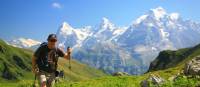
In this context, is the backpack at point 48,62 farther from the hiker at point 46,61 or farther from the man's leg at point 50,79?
the man's leg at point 50,79

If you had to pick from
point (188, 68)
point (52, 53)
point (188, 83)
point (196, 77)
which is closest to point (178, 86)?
point (188, 83)

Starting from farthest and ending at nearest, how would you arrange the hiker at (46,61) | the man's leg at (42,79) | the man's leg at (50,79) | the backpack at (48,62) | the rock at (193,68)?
the rock at (193,68) < the man's leg at (50,79) < the backpack at (48,62) < the hiker at (46,61) < the man's leg at (42,79)

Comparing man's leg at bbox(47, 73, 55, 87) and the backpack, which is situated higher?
the backpack

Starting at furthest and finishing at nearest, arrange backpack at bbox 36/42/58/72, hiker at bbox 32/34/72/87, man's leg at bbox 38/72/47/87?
backpack at bbox 36/42/58/72
hiker at bbox 32/34/72/87
man's leg at bbox 38/72/47/87

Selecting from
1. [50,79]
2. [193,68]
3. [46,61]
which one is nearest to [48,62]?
[46,61]

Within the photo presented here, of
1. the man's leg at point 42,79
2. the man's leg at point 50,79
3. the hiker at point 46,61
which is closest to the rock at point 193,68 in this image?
the man's leg at point 50,79

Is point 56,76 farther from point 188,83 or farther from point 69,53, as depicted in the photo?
point 188,83

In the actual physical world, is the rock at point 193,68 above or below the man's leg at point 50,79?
above

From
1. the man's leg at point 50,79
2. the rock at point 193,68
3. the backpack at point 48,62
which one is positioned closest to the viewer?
the backpack at point 48,62

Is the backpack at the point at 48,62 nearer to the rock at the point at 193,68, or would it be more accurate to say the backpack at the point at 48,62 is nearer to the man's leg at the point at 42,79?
the man's leg at the point at 42,79

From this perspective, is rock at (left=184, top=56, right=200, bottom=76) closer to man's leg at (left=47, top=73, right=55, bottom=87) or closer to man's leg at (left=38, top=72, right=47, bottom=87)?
man's leg at (left=47, top=73, right=55, bottom=87)

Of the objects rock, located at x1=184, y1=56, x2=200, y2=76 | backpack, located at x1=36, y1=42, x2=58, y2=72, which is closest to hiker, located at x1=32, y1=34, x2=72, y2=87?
backpack, located at x1=36, y1=42, x2=58, y2=72

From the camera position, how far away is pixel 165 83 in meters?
22.2

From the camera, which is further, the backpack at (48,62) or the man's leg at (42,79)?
the backpack at (48,62)
